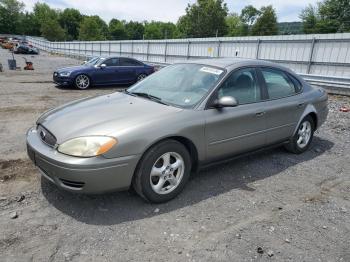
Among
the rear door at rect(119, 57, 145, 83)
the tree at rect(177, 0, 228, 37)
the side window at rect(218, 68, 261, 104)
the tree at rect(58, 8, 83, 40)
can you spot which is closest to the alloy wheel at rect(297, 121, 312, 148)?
the side window at rect(218, 68, 261, 104)

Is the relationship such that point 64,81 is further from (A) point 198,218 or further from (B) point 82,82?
(A) point 198,218

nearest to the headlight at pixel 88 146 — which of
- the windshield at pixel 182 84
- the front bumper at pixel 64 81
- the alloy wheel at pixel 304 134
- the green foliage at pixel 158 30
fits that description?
the windshield at pixel 182 84

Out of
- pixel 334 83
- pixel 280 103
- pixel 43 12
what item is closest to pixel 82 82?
pixel 334 83

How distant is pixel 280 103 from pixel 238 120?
3.21ft

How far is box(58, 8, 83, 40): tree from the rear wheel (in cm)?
11285

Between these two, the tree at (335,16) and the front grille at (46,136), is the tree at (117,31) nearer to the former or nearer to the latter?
the tree at (335,16)

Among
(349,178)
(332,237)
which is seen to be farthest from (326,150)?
(332,237)

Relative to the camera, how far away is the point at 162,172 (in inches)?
139

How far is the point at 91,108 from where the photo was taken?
386 cm

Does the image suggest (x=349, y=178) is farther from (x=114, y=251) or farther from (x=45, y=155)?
(x=45, y=155)

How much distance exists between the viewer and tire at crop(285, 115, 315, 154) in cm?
523

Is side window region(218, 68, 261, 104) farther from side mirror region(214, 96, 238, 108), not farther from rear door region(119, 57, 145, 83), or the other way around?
rear door region(119, 57, 145, 83)

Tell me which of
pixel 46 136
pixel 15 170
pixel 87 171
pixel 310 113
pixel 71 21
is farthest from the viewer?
pixel 71 21

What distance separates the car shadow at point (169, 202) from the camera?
Result: 3371 millimetres
